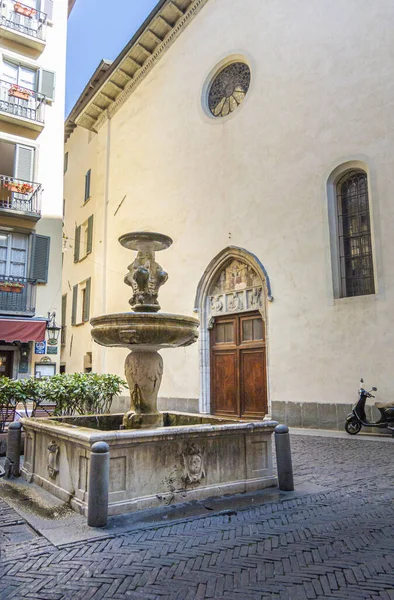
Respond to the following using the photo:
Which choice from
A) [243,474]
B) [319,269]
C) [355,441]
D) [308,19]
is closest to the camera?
[243,474]

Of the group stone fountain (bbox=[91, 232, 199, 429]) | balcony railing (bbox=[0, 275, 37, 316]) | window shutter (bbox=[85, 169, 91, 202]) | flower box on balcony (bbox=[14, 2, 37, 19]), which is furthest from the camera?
window shutter (bbox=[85, 169, 91, 202])

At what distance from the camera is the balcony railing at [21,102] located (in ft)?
58.0

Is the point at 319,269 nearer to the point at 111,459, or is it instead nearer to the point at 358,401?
the point at 358,401

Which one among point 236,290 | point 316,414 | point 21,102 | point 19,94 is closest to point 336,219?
point 236,290

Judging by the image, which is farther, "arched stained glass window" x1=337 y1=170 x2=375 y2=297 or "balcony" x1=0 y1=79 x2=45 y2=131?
"balcony" x1=0 y1=79 x2=45 y2=131

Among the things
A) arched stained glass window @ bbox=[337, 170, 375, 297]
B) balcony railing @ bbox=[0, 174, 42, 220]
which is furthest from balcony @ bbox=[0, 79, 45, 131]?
arched stained glass window @ bbox=[337, 170, 375, 297]

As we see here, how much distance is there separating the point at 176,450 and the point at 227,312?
9910 mm

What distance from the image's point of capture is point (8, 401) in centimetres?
805

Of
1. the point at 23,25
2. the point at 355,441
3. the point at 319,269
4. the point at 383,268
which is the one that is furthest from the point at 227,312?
the point at 23,25

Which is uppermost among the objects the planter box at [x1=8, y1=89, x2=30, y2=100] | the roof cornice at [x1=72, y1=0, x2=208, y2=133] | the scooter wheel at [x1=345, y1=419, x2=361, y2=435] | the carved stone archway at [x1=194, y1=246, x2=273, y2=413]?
the roof cornice at [x1=72, y1=0, x2=208, y2=133]

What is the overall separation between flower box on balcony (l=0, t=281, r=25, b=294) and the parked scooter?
11855mm

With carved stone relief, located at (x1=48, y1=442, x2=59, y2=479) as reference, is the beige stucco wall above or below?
above

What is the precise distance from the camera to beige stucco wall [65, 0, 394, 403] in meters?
11.4

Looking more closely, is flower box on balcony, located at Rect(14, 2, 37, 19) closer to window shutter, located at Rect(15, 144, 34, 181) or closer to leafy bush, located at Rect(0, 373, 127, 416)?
window shutter, located at Rect(15, 144, 34, 181)
